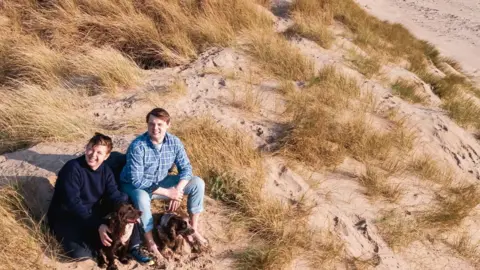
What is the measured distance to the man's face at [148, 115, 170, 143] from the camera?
3600 millimetres

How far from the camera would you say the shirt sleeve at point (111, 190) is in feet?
11.7

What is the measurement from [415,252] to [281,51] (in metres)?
3.96

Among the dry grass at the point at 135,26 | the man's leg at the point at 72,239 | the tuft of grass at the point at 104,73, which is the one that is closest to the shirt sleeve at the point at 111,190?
the man's leg at the point at 72,239

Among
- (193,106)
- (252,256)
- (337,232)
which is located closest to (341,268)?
(337,232)

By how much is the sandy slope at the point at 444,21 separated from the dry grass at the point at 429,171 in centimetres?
836

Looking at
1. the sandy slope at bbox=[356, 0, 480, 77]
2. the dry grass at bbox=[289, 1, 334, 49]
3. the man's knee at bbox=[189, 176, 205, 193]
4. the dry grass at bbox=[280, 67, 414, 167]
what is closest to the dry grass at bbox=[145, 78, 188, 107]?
the dry grass at bbox=[280, 67, 414, 167]

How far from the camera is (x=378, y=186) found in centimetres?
502

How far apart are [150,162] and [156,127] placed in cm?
36

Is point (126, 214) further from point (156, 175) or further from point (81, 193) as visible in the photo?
point (156, 175)

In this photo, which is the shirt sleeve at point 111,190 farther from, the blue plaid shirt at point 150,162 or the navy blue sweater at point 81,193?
the blue plaid shirt at point 150,162

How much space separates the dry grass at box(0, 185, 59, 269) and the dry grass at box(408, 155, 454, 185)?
14.5 ft

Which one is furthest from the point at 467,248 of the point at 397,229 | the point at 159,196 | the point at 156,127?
the point at 156,127

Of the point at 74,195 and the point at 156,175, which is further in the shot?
the point at 156,175

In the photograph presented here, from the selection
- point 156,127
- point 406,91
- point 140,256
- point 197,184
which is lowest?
point 140,256
